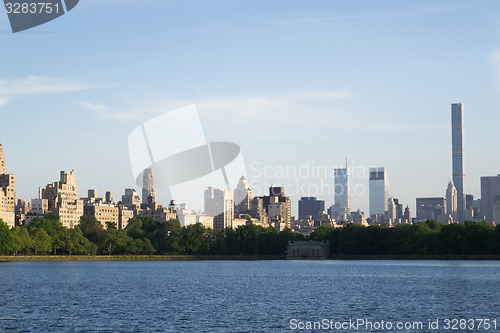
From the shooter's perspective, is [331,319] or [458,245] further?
[458,245]

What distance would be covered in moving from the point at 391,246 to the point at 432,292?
12345 centimetres

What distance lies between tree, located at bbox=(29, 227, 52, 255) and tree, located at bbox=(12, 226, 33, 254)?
1743mm

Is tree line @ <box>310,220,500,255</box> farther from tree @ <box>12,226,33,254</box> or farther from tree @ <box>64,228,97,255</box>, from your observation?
tree @ <box>12,226,33,254</box>

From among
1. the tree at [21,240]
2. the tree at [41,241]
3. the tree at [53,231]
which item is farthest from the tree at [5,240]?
the tree at [53,231]

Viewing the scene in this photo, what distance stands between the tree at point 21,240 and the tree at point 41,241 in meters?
1.74

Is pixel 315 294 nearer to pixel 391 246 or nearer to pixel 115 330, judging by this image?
pixel 115 330

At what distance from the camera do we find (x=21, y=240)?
17212 cm

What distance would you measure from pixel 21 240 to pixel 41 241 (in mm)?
7945

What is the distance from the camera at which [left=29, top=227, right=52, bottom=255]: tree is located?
17950cm

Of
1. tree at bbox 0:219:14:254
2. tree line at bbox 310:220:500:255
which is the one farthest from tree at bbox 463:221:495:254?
tree at bbox 0:219:14:254

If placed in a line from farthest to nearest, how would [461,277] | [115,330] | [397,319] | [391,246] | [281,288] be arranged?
[391,246], [461,277], [281,288], [397,319], [115,330]

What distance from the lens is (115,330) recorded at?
48344 mm

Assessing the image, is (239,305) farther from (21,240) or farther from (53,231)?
(53,231)

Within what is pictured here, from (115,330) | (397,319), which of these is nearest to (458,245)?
(397,319)
